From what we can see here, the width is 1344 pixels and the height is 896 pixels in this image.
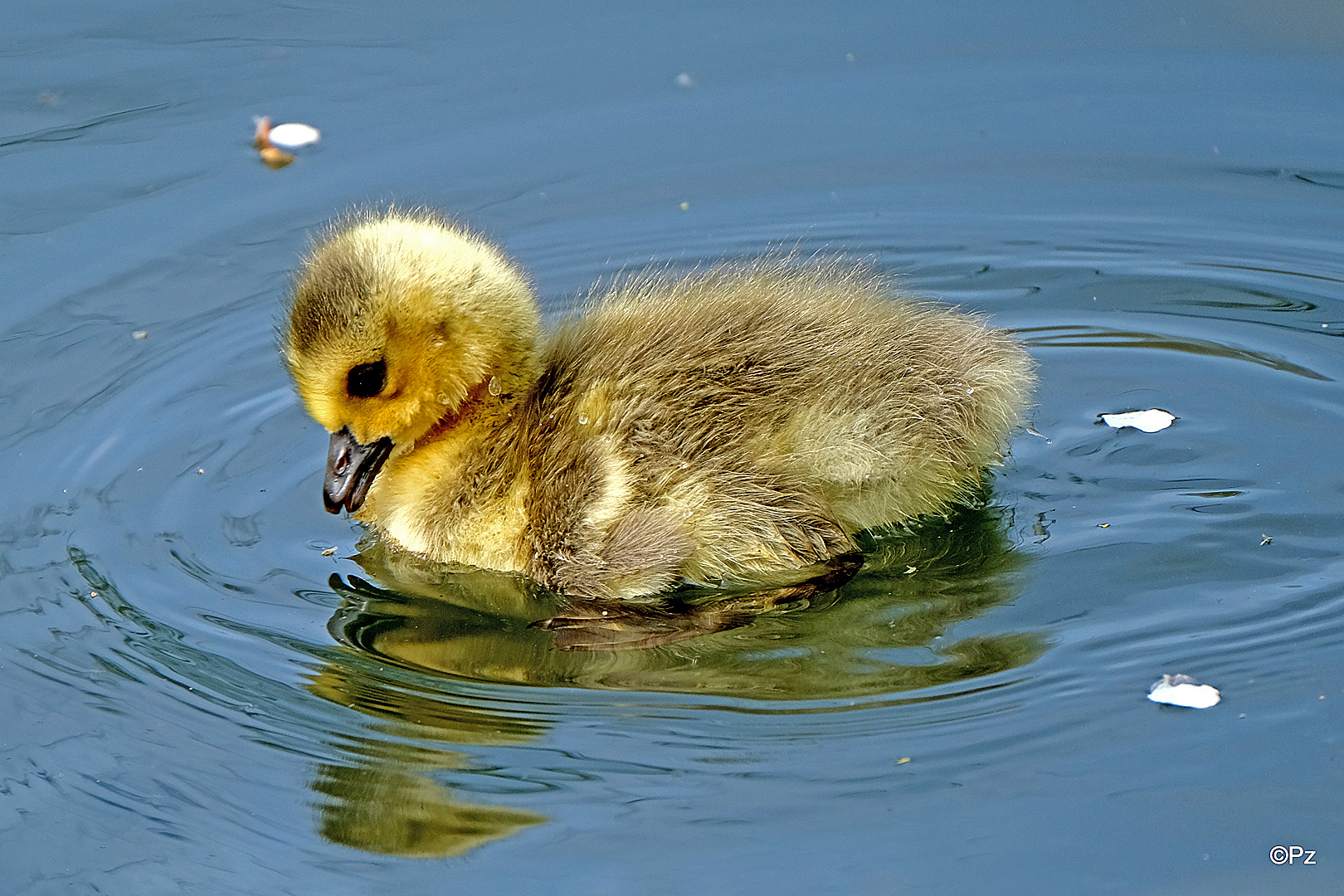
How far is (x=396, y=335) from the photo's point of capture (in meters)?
3.97

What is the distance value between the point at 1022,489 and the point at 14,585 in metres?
2.53

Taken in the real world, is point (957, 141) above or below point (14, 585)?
above

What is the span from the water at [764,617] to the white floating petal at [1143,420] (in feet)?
0.18

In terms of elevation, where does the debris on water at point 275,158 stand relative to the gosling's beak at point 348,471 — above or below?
above

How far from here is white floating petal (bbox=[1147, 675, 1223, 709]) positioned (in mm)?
3449

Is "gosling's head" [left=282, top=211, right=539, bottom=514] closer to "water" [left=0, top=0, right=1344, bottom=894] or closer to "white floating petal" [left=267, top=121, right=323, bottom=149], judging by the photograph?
"water" [left=0, top=0, right=1344, bottom=894]

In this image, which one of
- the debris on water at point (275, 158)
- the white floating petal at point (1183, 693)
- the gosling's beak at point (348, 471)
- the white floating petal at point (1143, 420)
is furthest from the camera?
the debris on water at point (275, 158)

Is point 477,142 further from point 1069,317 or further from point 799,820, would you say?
point 799,820

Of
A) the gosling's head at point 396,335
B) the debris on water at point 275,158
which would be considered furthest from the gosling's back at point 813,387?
the debris on water at point 275,158

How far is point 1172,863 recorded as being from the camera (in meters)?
2.97

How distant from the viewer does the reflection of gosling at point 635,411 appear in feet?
12.8

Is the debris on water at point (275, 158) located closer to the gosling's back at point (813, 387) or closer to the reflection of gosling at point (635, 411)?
the reflection of gosling at point (635, 411)

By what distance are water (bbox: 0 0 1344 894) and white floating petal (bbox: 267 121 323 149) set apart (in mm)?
102

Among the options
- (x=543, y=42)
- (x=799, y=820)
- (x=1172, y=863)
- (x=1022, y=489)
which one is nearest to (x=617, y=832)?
(x=799, y=820)
